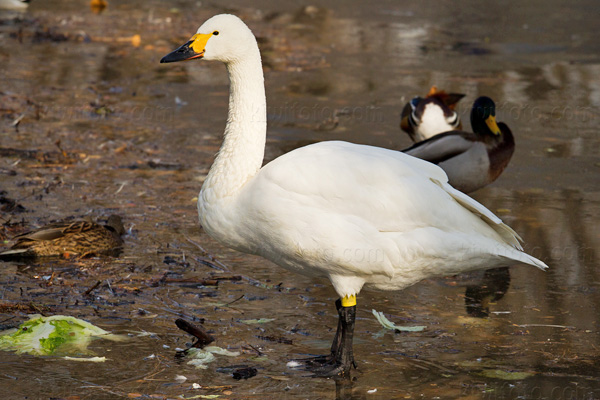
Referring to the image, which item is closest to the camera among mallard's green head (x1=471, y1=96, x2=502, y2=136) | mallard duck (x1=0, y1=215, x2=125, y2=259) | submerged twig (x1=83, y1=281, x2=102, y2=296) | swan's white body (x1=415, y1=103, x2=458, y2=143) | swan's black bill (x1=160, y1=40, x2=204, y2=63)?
swan's black bill (x1=160, y1=40, x2=204, y2=63)

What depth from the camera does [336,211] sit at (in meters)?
4.88

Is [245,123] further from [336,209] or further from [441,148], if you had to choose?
[441,148]

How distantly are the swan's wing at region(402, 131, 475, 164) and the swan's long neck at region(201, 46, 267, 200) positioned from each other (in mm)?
2935

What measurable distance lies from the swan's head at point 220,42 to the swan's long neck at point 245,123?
2.2 inches

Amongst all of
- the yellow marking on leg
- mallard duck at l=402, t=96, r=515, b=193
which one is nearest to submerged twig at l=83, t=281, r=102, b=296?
the yellow marking on leg

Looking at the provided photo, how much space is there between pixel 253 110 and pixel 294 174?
674 millimetres

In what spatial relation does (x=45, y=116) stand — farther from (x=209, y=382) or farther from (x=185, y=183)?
(x=209, y=382)

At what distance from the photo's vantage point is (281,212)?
475 centimetres

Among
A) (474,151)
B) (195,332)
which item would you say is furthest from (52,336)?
(474,151)

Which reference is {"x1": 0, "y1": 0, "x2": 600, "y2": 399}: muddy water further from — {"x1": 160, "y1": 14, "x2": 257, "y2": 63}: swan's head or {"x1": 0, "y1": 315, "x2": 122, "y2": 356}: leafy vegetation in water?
{"x1": 160, "y1": 14, "x2": 257, "y2": 63}: swan's head

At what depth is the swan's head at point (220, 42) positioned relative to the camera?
5.29m

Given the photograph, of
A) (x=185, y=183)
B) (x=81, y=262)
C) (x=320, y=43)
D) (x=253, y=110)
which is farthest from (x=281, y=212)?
(x=320, y=43)

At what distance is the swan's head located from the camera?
529cm

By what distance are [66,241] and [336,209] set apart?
2.57 metres
